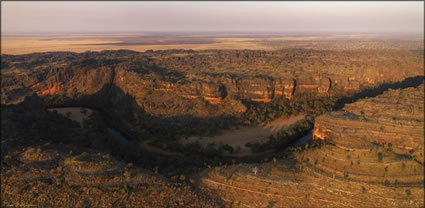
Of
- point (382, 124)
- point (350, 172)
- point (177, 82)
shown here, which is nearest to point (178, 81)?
point (177, 82)

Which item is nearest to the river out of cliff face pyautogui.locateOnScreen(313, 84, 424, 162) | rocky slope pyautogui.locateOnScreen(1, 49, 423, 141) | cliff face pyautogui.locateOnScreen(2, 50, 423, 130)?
rocky slope pyautogui.locateOnScreen(1, 49, 423, 141)

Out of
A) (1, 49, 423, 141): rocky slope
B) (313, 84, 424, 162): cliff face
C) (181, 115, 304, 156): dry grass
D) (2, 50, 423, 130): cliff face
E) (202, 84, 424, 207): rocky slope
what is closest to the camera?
(202, 84, 424, 207): rocky slope

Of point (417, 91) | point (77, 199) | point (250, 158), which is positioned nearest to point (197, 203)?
point (77, 199)

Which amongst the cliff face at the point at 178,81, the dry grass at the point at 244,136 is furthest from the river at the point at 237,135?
the cliff face at the point at 178,81

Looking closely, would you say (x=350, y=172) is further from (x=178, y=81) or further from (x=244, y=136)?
(x=178, y=81)


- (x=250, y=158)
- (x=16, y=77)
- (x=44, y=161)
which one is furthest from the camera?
(x=16, y=77)

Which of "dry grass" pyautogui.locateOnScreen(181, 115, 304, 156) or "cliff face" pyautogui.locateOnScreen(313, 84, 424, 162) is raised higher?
"cliff face" pyautogui.locateOnScreen(313, 84, 424, 162)

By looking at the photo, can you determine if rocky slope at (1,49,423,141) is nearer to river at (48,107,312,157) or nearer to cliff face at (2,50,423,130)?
cliff face at (2,50,423,130)

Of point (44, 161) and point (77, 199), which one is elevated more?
point (44, 161)

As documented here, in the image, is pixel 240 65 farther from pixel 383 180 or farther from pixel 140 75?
pixel 383 180
